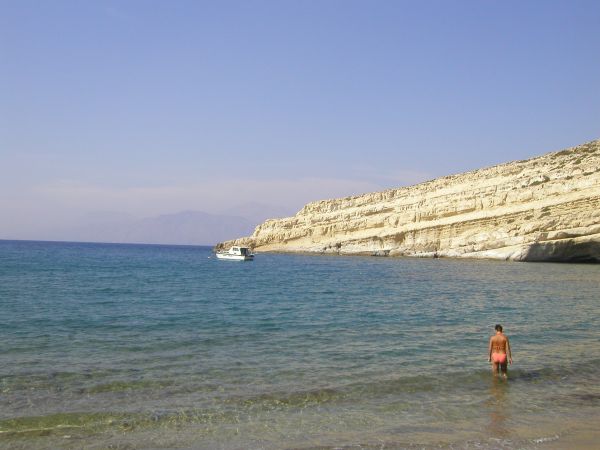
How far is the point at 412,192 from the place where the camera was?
71.4 m

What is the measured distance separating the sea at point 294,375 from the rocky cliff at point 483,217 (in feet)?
98.8

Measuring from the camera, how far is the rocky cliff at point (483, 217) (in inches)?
1948

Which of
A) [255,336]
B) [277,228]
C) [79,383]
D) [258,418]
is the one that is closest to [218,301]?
[255,336]

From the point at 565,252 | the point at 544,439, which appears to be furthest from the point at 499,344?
the point at 565,252

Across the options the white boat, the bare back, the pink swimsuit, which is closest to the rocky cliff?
the white boat

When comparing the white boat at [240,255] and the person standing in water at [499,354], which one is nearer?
the person standing in water at [499,354]

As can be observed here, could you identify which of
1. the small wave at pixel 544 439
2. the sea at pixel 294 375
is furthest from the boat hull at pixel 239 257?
the small wave at pixel 544 439

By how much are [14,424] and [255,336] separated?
302 inches

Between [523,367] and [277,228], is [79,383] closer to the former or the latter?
[523,367]

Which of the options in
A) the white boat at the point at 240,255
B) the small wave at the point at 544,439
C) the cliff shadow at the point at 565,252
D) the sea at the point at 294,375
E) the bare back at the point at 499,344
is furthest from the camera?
the white boat at the point at 240,255

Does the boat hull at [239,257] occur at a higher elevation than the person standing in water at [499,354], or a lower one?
higher

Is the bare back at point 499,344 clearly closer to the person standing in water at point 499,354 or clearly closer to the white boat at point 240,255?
the person standing in water at point 499,354

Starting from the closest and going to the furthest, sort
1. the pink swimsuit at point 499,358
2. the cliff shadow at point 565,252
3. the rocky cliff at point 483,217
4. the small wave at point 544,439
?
the small wave at point 544,439 < the pink swimsuit at point 499,358 < the cliff shadow at point 565,252 < the rocky cliff at point 483,217

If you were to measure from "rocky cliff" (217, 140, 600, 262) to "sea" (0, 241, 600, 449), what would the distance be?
30.1 m
